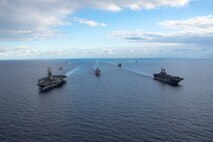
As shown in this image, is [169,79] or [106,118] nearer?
[106,118]

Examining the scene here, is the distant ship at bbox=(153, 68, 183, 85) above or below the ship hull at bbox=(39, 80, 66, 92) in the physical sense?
above

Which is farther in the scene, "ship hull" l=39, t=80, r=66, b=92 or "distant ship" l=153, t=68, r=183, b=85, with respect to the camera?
"distant ship" l=153, t=68, r=183, b=85

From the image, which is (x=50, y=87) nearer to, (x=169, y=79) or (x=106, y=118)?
(x=106, y=118)

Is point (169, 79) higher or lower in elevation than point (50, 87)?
higher

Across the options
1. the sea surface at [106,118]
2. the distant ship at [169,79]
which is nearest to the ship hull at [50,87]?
the sea surface at [106,118]

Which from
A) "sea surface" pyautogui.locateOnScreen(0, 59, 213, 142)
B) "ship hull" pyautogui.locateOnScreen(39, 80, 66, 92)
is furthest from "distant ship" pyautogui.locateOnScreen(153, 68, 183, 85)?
"ship hull" pyautogui.locateOnScreen(39, 80, 66, 92)

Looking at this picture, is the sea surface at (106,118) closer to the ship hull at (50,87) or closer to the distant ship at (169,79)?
the ship hull at (50,87)

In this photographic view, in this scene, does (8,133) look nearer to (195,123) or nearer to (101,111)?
(101,111)

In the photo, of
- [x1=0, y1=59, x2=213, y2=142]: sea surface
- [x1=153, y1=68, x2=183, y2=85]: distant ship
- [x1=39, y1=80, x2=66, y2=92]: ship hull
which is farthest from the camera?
[x1=153, y1=68, x2=183, y2=85]: distant ship

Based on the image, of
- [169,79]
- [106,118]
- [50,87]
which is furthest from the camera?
[169,79]

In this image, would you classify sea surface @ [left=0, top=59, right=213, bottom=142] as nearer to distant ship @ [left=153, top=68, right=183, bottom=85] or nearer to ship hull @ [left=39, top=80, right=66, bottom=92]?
ship hull @ [left=39, top=80, right=66, bottom=92]

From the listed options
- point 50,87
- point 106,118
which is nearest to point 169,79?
point 50,87

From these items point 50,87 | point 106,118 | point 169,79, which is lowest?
point 106,118
